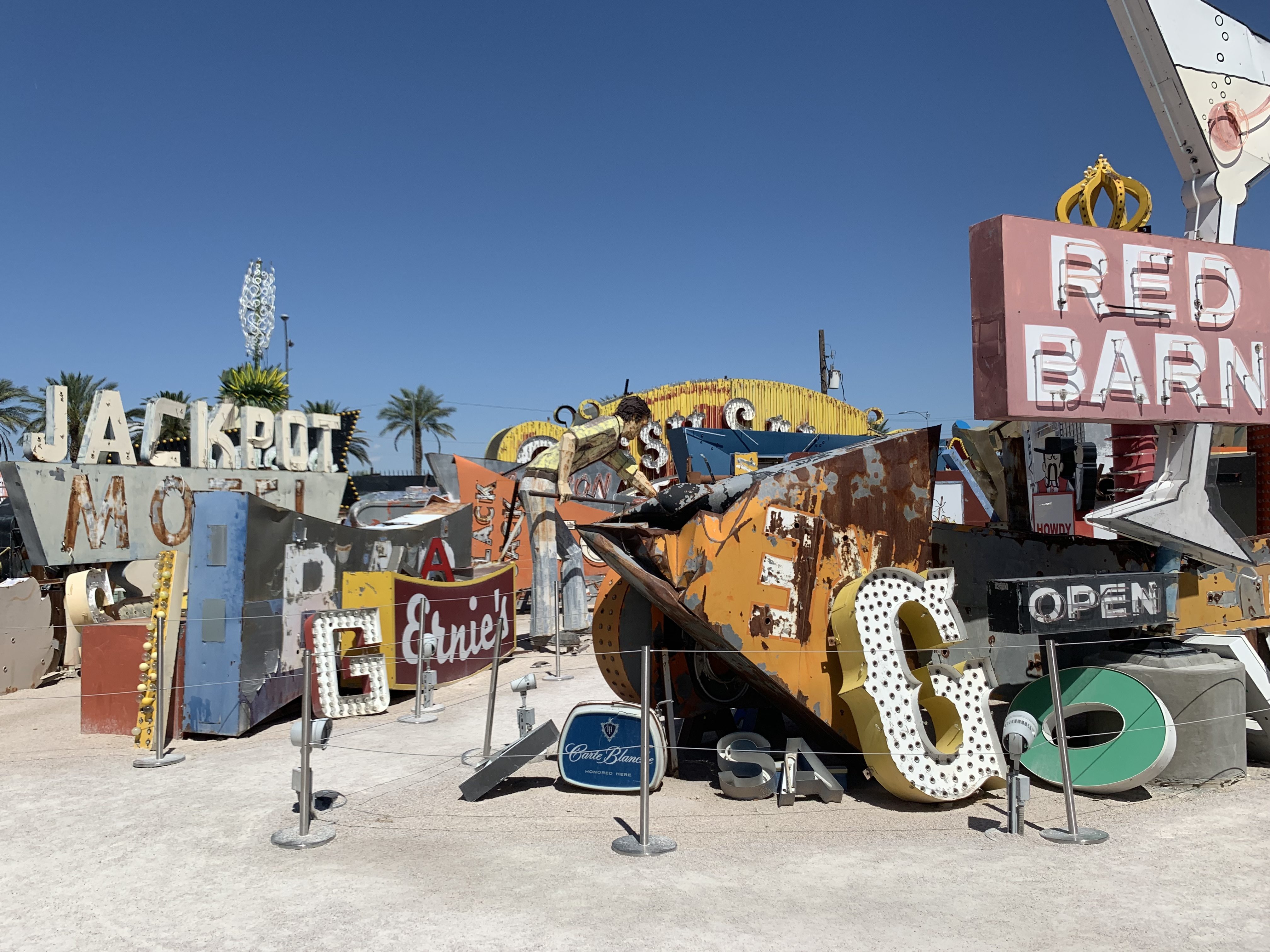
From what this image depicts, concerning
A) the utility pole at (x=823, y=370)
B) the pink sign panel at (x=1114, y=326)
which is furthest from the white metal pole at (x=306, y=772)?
the utility pole at (x=823, y=370)

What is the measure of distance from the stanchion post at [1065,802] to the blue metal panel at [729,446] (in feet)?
32.6

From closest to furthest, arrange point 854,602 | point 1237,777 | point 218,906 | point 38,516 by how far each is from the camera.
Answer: point 218,906 → point 854,602 → point 1237,777 → point 38,516

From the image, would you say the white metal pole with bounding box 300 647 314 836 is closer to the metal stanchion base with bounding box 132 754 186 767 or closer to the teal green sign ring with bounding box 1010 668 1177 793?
the metal stanchion base with bounding box 132 754 186 767

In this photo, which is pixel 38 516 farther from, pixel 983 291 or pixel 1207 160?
pixel 1207 160

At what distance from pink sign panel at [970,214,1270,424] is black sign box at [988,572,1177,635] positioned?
45.2 inches

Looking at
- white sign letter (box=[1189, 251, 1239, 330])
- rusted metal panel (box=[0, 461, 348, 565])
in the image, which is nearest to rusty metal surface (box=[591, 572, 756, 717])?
white sign letter (box=[1189, 251, 1239, 330])

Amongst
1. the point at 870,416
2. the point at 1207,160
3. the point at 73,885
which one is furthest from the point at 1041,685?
the point at 870,416

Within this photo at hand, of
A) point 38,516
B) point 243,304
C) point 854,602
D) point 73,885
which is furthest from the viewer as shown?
point 243,304

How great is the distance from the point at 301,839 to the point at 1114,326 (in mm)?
6425

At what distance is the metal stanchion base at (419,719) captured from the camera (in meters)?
8.64

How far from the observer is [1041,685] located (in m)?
6.79

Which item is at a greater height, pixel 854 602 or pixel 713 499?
pixel 713 499

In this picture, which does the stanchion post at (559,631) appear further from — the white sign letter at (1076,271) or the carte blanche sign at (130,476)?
the white sign letter at (1076,271)

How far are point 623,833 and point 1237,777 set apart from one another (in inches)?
177
